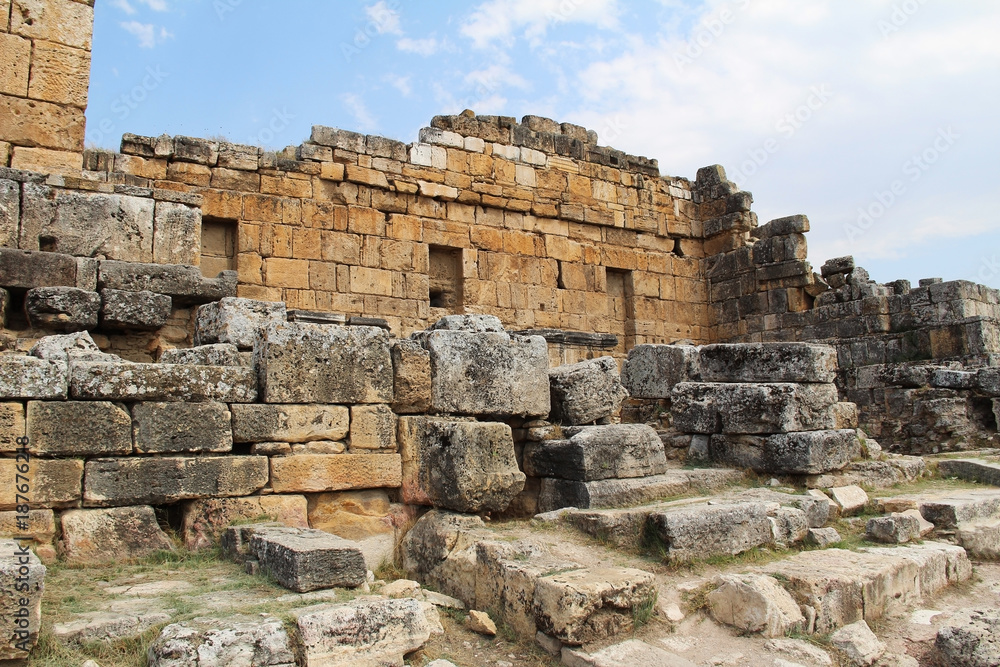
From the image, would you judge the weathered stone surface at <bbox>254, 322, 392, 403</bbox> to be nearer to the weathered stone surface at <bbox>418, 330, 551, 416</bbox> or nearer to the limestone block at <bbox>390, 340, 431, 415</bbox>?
the limestone block at <bbox>390, 340, 431, 415</bbox>

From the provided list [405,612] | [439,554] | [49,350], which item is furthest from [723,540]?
[49,350]

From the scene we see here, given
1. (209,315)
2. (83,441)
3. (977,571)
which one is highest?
(209,315)

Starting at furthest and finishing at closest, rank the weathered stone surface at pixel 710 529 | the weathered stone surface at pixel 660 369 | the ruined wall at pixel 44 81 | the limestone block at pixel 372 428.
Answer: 1. the weathered stone surface at pixel 660 369
2. the ruined wall at pixel 44 81
3. the limestone block at pixel 372 428
4. the weathered stone surface at pixel 710 529

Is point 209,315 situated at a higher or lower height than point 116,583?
higher

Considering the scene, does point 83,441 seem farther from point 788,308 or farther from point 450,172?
point 788,308

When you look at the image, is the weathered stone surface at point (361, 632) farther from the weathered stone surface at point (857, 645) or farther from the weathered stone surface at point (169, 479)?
the weathered stone surface at point (857, 645)

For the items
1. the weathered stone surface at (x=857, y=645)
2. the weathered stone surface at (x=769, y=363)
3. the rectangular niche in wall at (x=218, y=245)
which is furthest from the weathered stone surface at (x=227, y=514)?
the rectangular niche in wall at (x=218, y=245)

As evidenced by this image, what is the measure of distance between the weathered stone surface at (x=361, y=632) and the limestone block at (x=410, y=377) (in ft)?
7.06

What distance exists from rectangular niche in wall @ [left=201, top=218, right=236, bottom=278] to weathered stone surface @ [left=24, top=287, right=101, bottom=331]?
4489mm

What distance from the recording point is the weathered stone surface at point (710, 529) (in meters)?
4.89

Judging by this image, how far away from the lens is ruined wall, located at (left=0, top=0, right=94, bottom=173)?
25.3 ft

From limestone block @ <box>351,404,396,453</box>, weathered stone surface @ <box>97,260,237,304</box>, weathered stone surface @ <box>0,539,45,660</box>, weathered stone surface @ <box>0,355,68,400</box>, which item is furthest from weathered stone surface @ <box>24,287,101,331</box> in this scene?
weathered stone surface @ <box>0,539,45,660</box>

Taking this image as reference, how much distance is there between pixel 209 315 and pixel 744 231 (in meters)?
11.8

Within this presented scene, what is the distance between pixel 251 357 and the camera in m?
5.66
